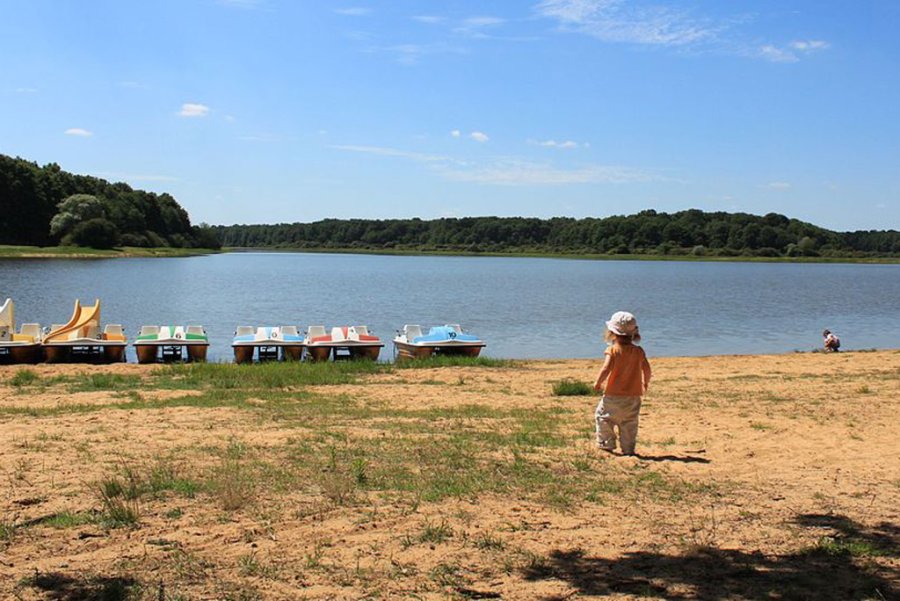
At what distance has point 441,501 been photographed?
7.18 metres

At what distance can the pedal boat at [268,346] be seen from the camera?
25.2 m

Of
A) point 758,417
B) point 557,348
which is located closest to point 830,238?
point 557,348

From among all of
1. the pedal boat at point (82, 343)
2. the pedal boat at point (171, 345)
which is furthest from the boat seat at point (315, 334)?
the pedal boat at point (82, 343)

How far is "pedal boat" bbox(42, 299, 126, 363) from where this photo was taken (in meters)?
24.1

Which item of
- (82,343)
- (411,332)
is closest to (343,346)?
(411,332)

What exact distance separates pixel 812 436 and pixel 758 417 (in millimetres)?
1550

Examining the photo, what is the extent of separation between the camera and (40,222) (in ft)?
387

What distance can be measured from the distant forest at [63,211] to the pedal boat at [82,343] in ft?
313

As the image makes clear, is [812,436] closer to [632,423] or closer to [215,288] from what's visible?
[632,423]

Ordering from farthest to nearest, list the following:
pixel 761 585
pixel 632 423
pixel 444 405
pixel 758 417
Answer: pixel 444 405 < pixel 758 417 < pixel 632 423 < pixel 761 585

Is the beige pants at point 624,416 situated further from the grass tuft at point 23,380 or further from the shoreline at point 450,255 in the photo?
the shoreline at point 450,255

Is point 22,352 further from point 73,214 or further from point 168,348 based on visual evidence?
point 73,214

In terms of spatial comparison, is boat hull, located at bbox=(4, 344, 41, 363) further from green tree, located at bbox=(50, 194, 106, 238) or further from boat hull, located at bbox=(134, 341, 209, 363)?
green tree, located at bbox=(50, 194, 106, 238)

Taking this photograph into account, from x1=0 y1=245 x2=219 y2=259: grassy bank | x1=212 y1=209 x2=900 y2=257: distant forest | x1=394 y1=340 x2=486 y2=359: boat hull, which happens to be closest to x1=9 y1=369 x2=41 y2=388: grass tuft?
x1=394 y1=340 x2=486 y2=359: boat hull
